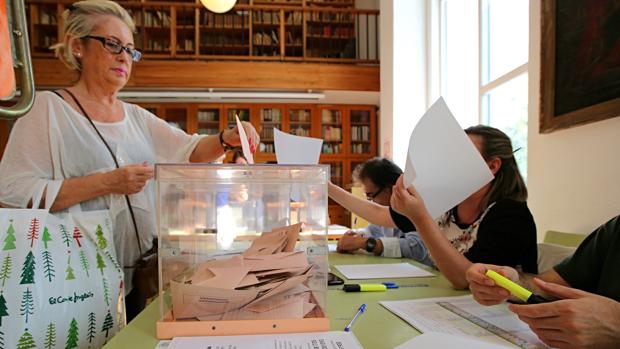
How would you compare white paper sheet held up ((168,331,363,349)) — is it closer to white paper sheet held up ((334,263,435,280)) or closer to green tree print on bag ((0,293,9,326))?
green tree print on bag ((0,293,9,326))

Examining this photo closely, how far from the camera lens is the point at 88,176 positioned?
1066 mm

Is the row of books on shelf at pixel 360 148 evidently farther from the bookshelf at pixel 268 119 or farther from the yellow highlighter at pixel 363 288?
the yellow highlighter at pixel 363 288

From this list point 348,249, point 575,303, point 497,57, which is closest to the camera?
point 575,303

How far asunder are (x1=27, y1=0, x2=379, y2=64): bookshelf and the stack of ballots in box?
5548mm

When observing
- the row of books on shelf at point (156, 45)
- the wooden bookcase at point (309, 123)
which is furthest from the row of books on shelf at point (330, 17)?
the row of books on shelf at point (156, 45)

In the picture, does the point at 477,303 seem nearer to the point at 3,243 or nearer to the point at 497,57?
the point at 3,243

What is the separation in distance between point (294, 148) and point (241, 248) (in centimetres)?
34

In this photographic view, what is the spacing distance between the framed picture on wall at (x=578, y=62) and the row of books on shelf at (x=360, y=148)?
4922 millimetres

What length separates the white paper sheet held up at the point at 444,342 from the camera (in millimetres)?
604

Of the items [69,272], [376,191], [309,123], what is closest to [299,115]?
[309,123]

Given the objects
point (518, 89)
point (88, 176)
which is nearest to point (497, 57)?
point (518, 89)

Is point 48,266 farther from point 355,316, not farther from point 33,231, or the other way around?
point 355,316

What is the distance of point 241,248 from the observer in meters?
0.91

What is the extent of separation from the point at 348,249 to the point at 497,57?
223 cm
